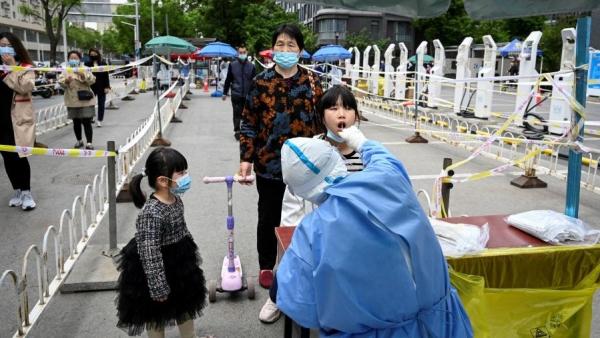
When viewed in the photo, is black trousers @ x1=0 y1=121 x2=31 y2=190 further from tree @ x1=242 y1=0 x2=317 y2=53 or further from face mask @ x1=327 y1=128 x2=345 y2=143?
tree @ x1=242 y1=0 x2=317 y2=53

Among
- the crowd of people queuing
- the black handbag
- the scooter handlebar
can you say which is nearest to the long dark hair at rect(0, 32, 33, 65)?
the crowd of people queuing

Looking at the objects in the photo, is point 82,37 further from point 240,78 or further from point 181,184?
point 181,184

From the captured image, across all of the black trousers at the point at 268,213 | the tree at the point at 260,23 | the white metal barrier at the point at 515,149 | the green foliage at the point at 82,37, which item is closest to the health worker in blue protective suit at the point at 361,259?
the black trousers at the point at 268,213

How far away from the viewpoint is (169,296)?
275 centimetres

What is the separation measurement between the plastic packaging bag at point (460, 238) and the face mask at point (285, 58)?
56.3 inches

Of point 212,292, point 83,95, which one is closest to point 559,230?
point 212,292

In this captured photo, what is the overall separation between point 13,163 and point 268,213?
357 cm

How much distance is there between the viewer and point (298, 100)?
348 cm

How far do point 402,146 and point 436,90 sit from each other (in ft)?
30.6

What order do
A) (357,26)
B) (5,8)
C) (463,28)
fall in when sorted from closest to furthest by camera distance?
1. (463,28)
2. (5,8)
3. (357,26)

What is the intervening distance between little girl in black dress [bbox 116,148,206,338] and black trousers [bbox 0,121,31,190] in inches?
133

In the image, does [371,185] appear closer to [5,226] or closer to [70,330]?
[70,330]

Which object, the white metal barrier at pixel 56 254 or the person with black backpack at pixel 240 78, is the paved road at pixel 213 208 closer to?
the white metal barrier at pixel 56 254

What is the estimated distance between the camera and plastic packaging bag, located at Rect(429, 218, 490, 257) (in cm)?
242
